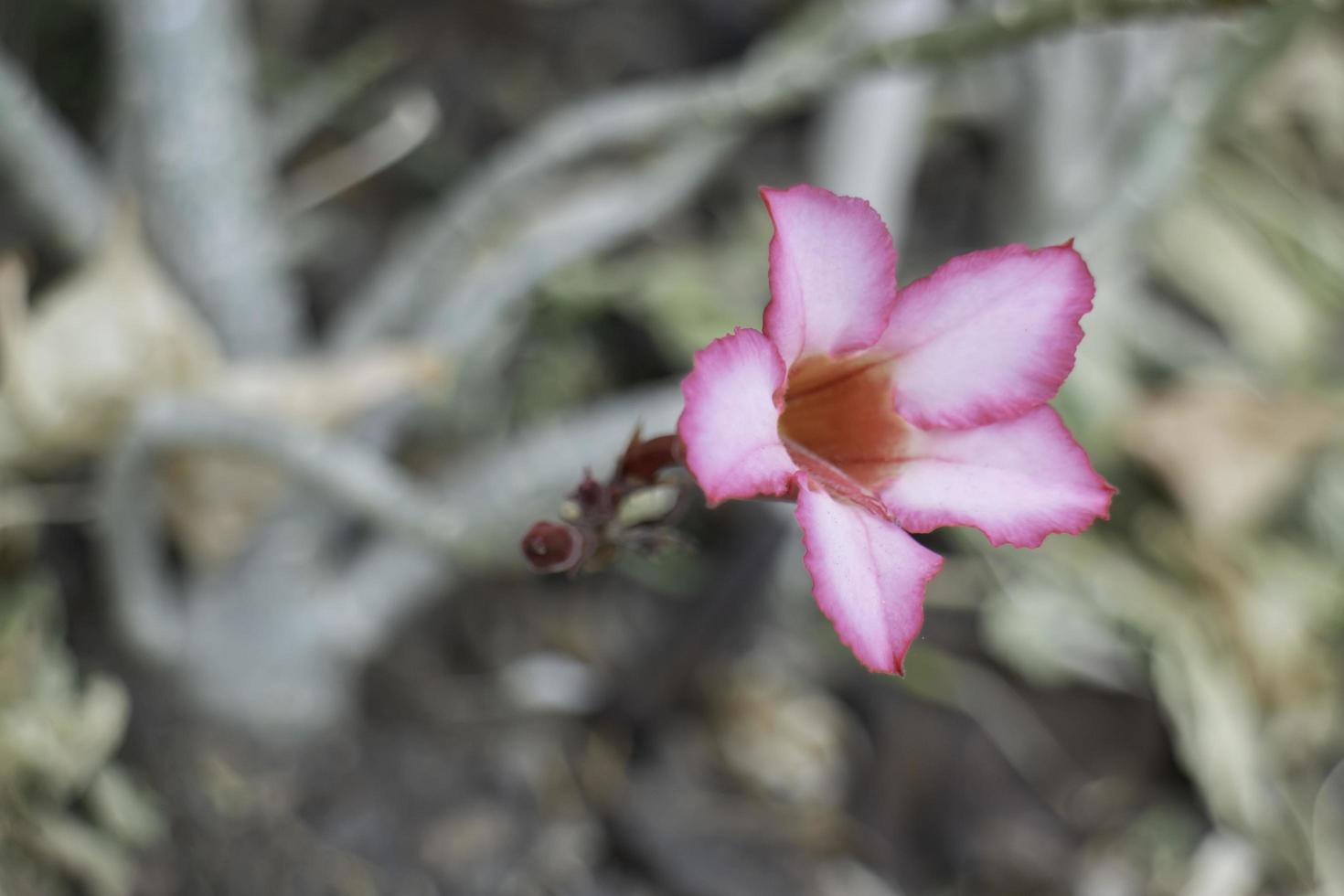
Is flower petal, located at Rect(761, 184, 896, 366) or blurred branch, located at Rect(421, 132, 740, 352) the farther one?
blurred branch, located at Rect(421, 132, 740, 352)

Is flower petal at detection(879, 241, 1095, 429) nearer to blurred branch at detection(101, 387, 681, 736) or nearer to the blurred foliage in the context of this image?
blurred branch at detection(101, 387, 681, 736)

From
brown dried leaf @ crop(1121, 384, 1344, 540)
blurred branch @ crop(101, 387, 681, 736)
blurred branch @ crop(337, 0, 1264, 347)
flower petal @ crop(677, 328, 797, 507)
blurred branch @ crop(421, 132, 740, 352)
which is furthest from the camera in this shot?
brown dried leaf @ crop(1121, 384, 1344, 540)

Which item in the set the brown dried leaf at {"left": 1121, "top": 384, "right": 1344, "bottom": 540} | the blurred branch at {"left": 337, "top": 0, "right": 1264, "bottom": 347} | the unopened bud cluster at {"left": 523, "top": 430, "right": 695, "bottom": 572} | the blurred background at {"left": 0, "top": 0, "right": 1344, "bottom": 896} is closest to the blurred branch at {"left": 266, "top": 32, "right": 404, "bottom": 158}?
the blurred background at {"left": 0, "top": 0, "right": 1344, "bottom": 896}

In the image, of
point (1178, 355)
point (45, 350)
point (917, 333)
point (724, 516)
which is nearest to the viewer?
point (917, 333)

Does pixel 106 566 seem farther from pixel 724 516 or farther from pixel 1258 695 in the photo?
pixel 1258 695

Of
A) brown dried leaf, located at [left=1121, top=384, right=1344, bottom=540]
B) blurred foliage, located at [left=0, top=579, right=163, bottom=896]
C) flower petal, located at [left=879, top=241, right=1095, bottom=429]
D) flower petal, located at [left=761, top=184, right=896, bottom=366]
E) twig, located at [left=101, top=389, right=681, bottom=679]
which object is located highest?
flower petal, located at [left=761, top=184, right=896, bottom=366]

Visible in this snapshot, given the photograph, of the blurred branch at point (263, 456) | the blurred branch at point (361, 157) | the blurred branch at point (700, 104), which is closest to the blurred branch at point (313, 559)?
the blurred branch at point (263, 456)

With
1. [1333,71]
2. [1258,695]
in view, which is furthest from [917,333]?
[1333,71]
